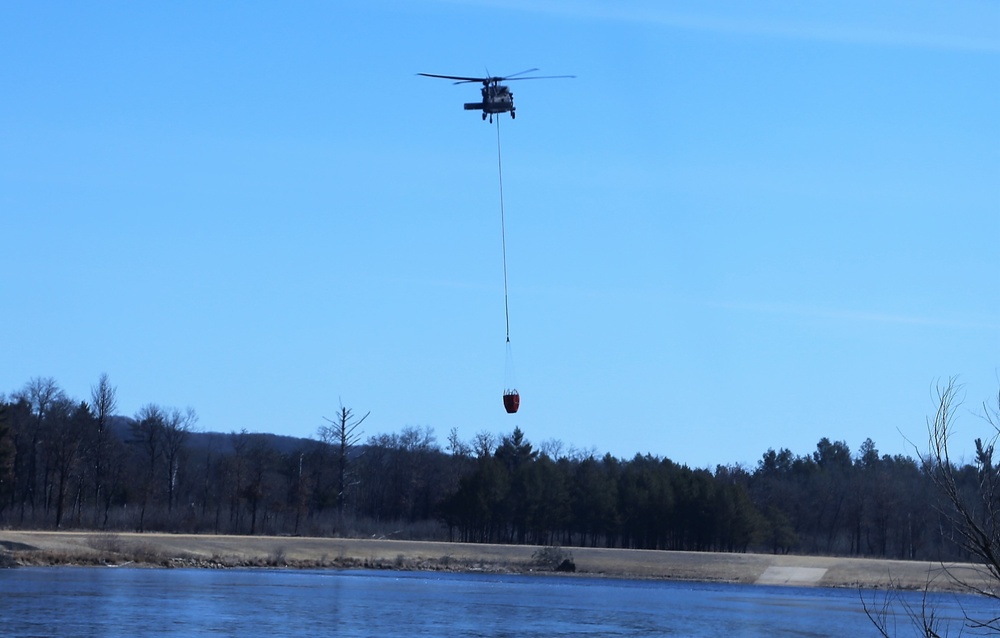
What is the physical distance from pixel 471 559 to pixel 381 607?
34126mm

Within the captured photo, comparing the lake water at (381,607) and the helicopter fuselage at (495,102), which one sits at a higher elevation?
the helicopter fuselage at (495,102)

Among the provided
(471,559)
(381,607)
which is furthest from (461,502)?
(381,607)

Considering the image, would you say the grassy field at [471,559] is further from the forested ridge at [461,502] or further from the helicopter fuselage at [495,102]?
the helicopter fuselage at [495,102]

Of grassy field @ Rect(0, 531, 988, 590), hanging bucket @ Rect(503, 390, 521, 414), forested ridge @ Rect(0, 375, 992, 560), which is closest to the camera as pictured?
hanging bucket @ Rect(503, 390, 521, 414)

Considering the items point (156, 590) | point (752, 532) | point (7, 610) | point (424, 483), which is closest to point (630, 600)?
point (156, 590)

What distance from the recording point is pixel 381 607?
150 feet

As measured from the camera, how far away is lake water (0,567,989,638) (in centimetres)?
3653

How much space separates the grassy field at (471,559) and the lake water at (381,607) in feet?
11.1

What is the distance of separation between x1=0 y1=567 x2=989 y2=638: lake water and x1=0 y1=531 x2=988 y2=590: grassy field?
339 centimetres

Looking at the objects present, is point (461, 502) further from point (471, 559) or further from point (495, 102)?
point (495, 102)

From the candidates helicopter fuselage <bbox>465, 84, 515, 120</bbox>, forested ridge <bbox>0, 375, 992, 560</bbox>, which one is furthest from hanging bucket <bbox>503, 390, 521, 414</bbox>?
forested ridge <bbox>0, 375, 992, 560</bbox>

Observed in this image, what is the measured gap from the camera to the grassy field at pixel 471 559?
65438mm

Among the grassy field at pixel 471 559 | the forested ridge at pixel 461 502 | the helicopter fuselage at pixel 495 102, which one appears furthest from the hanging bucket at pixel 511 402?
the forested ridge at pixel 461 502

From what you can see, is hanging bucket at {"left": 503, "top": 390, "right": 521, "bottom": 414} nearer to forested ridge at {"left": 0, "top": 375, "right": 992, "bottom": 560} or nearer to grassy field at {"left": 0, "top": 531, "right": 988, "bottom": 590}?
grassy field at {"left": 0, "top": 531, "right": 988, "bottom": 590}
